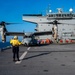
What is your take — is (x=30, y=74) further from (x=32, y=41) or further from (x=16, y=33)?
(x=16, y=33)

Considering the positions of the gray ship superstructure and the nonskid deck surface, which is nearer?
the nonskid deck surface

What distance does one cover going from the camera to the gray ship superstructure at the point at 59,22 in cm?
6222

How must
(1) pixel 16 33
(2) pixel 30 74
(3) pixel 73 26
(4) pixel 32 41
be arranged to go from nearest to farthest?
(2) pixel 30 74
(4) pixel 32 41
(1) pixel 16 33
(3) pixel 73 26

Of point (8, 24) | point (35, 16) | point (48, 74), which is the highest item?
point (35, 16)

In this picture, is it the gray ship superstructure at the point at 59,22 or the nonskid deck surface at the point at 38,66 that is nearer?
the nonskid deck surface at the point at 38,66

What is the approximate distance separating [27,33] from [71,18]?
29.8 metres

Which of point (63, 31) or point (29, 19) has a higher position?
point (29, 19)

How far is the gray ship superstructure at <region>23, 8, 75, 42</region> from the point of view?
62.2 metres

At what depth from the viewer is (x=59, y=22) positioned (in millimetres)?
62719

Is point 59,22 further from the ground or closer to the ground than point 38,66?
further from the ground

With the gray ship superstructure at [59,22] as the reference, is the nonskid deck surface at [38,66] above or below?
below

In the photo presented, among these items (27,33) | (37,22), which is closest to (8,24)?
(27,33)

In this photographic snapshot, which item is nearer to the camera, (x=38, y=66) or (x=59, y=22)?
(x=38, y=66)

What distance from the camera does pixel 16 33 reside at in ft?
142
